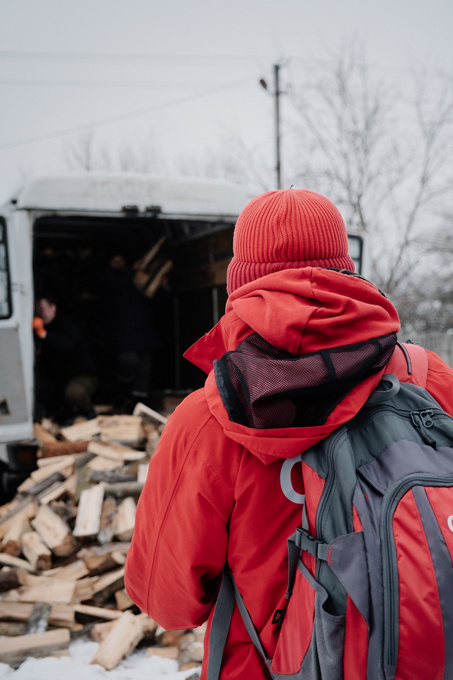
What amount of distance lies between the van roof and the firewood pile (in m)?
2.35

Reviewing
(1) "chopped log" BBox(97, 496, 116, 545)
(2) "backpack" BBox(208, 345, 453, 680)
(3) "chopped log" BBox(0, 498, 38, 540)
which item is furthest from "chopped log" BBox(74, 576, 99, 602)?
(2) "backpack" BBox(208, 345, 453, 680)

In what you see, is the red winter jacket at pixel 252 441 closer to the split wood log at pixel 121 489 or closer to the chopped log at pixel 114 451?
the split wood log at pixel 121 489

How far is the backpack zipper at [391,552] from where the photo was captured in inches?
37.5

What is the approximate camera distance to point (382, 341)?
114cm

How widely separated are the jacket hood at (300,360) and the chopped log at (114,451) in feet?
14.6

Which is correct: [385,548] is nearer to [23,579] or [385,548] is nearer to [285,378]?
[285,378]

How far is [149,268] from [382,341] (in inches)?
285

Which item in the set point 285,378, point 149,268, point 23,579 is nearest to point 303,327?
point 285,378

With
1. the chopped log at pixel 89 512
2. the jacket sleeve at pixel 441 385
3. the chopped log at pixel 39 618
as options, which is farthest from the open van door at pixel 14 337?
the jacket sleeve at pixel 441 385

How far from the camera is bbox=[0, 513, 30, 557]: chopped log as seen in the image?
14.1 ft

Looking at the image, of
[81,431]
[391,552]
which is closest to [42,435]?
[81,431]

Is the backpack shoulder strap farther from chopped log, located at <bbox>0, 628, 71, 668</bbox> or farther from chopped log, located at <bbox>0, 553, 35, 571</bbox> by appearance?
chopped log, located at <bbox>0, 553, 35, 571</bbox>

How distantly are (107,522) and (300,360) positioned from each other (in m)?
3.90

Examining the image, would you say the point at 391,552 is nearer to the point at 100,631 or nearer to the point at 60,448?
the point at 100,631
